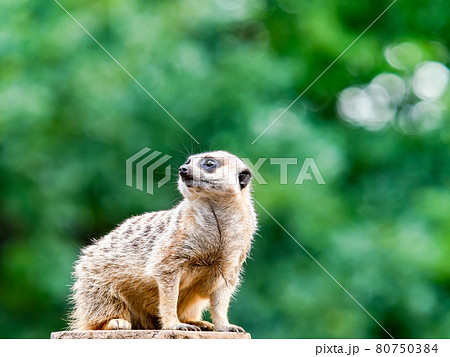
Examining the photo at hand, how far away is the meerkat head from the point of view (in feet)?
10.4

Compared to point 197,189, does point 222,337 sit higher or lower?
lower

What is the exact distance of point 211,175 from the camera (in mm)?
3217

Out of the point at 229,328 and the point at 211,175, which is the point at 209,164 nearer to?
the point at 211,175

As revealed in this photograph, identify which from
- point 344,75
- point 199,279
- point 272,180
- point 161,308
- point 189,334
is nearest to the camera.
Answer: point 189,334

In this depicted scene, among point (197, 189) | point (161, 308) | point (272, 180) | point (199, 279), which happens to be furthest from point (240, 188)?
point (272, 180)

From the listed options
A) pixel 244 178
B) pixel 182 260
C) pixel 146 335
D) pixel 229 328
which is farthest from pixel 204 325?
pixel 244 178

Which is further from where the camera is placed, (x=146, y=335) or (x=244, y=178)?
(x=244, y=178)

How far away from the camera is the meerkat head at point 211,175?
3.16 m

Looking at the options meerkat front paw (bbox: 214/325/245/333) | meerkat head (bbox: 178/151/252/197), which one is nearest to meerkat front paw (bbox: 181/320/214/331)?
meerkat front paw (bbox: 214/325/245/333)

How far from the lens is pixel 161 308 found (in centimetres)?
307

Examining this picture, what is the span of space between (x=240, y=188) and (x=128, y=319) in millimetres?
851

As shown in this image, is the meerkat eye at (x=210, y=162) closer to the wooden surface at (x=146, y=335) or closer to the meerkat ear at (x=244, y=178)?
the meerkat ear at (x=244, y=178)

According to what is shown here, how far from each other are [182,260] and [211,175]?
418mm
